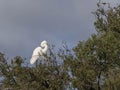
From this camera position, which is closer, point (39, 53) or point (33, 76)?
point (33, 76)

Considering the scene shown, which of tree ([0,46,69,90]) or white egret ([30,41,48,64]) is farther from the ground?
white egret ([30,41,48,64])

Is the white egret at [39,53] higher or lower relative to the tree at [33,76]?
higher

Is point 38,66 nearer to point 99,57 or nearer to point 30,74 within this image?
point 30,74

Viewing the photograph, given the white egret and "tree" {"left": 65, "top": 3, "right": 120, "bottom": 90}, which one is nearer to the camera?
"tree" {"left": 65, "top": 3, "right": 120, "bottom": 90}

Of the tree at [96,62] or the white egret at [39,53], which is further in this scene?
the white egret at [39,53]

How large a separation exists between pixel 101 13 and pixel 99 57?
16.9ft

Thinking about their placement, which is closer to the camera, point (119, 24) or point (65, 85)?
point (65, 85)

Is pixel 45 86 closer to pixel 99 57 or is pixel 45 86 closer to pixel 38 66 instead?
pixel 38 66

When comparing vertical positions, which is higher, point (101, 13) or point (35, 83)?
point (101, 13)

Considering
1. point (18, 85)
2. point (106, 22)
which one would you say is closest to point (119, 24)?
point (106, 22)

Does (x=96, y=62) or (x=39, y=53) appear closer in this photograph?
(x=96, y=62)

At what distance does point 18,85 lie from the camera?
26.2m

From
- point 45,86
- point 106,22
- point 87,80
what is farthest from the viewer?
point 106,22

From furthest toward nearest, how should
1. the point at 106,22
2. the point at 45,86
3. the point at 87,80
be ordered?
the point at 106,22, the point at 45,86, the point at 87,80
